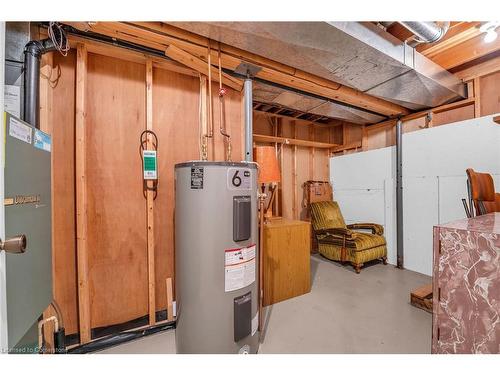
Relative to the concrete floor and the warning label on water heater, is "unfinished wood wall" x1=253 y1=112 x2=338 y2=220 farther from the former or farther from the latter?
the warning label on water heater

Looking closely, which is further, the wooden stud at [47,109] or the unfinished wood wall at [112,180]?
the unfinished wood wall at [112,180]

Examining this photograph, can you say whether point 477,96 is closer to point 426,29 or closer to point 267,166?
point 426,29

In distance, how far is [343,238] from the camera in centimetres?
307

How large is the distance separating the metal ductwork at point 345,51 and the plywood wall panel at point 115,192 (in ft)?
2.30

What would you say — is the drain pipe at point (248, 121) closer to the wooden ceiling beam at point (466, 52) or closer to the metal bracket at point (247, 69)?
the metal bracket at point (247, 69)

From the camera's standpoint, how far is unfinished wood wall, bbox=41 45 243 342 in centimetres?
158

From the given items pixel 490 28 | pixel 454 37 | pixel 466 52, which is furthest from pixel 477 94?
pixel 490 28

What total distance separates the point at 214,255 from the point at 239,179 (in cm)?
48

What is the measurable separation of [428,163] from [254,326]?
3046 mm

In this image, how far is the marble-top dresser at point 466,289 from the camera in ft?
3.16

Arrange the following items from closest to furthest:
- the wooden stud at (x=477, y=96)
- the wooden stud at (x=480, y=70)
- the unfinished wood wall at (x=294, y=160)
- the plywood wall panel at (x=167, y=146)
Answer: the plywood wall panel at (x=167, y=146) < the wooden stud at (x=480, y=70) < the wooden stud at (x=477, y=96) < the unfinished wood wall at (x=294, y=160)

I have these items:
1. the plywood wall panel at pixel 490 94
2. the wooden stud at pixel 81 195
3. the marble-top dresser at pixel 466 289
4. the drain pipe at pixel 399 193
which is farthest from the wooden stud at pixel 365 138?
the wooden stud at pixel 81 195
